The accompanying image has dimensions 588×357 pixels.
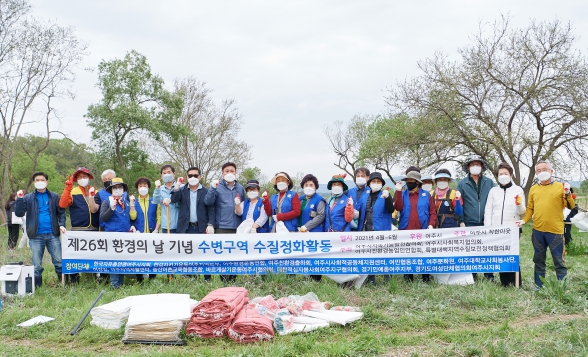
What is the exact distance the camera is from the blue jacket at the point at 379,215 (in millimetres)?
6691

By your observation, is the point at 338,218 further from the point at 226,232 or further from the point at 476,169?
the point at 476,169

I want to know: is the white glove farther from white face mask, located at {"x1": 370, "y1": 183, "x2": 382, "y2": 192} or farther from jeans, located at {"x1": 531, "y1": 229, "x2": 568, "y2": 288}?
jeans, located at {"x1": 531, "y1": 229, "x2": 568, "y2": 288}

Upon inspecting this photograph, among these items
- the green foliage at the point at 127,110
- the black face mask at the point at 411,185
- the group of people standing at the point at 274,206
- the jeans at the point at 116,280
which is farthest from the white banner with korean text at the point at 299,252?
the green foliage at the point at 127,110

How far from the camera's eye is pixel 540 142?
18031 millimetres

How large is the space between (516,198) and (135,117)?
2250cm

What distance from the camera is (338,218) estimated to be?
22.2ft

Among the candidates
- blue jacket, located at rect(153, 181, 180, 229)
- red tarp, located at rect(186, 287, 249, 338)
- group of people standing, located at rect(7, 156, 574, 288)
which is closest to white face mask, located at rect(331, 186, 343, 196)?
group of people standing, located at rect(7, 156, 574, 288)

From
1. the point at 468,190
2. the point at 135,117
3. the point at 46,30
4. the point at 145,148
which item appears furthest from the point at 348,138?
the point at 468,190

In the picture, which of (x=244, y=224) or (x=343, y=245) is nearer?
(x=343, y=245)

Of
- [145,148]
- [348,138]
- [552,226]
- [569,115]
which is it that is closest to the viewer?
[552,226]

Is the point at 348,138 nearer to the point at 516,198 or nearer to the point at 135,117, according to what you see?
the point at 135,117

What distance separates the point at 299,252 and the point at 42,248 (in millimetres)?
3940

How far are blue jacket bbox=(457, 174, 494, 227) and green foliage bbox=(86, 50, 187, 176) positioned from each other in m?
21.5

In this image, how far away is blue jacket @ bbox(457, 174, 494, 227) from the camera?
22.2 ft
